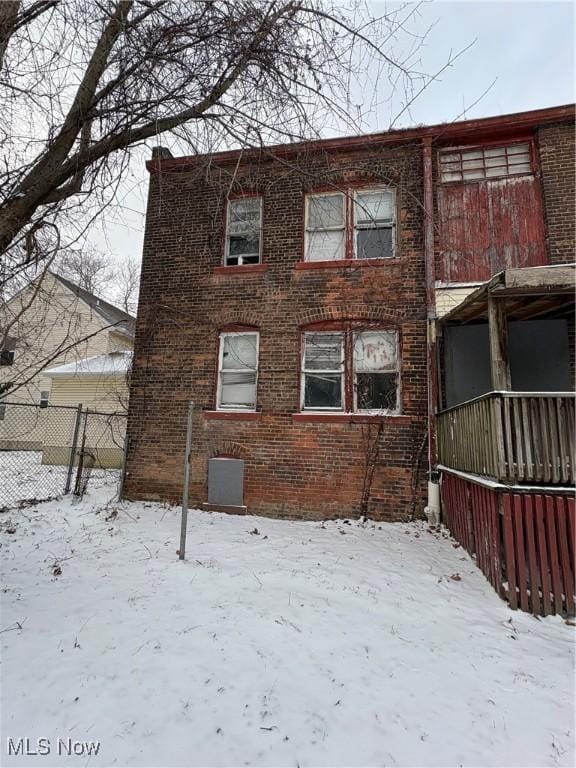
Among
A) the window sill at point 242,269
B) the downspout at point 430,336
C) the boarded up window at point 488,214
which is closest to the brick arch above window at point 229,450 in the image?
the downspout at point 430,336

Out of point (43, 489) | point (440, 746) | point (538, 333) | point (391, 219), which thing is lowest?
point (440, 746)

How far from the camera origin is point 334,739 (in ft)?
7.97

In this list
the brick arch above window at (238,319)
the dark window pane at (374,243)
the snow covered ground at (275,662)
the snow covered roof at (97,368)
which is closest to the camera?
the snow covered ground at (275,662)

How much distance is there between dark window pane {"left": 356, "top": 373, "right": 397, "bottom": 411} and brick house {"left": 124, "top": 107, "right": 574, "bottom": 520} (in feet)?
0.09

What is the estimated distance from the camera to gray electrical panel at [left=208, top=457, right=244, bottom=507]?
7465mm

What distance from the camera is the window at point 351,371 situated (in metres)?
7.32

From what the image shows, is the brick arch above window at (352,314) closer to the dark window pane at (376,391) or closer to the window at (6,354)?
the dark window pane at (376,391)

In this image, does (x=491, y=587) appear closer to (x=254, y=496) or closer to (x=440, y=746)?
(x=440, y=746)

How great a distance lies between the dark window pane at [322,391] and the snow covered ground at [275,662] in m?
2.84

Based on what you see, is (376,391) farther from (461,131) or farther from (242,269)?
(461,131)

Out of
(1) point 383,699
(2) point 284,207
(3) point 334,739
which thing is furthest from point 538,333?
(3) point 334,739

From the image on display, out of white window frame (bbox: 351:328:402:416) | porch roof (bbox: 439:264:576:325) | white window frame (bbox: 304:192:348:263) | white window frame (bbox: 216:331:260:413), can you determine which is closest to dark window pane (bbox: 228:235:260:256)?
white window frame (bbox: 304:192:348:263)

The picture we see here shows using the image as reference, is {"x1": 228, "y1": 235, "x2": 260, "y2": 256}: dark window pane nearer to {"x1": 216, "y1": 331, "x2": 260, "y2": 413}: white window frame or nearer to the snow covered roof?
{"x1": 216, "y1": 331, "x2": 260, "y2": 413}: white window frame

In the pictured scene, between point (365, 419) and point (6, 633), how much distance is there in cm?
537
